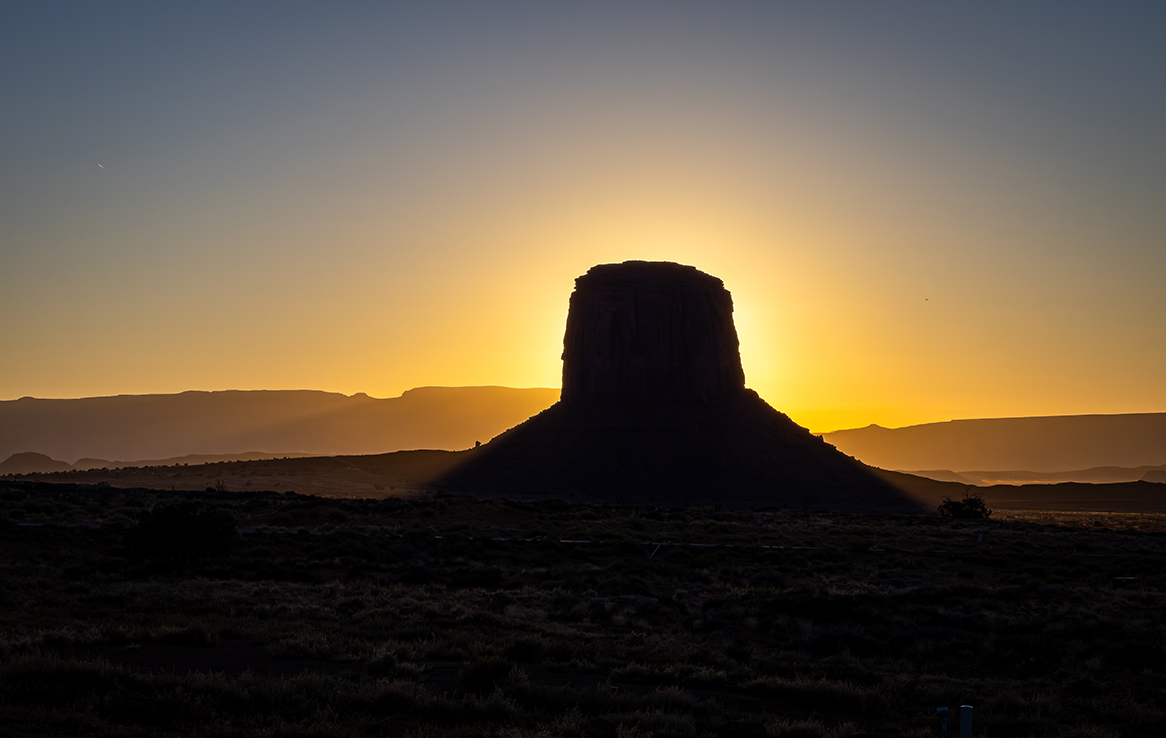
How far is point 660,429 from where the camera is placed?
8544 centimetres

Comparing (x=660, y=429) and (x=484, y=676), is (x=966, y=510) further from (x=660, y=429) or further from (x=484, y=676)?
(x=484, y=676)

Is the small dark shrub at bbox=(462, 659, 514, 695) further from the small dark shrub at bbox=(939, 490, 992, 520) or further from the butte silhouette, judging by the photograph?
the small dark shrub at bbox=(939, 490, 992, 520)

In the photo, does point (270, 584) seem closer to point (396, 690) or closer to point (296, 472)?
point (396, 690)

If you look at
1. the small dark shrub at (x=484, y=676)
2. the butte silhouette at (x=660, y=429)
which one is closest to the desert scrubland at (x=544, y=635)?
the small dark shrub at (x=484, y=676)

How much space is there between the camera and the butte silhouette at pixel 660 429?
3024 inches

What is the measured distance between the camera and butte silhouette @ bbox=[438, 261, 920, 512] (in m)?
76.8

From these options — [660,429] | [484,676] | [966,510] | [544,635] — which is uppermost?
[660,429]

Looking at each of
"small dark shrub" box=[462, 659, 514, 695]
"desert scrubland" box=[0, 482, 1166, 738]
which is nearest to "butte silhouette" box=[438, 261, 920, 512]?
"desert scrubland" box=[0, 482, 1166, 738]

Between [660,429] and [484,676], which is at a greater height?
[660,429]

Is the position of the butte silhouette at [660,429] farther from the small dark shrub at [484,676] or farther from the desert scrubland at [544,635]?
the small dark shrub at [484,676]

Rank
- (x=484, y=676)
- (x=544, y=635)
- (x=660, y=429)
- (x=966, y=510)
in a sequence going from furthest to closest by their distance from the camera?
(x=660, y=429) → (x=966, y=510) → (x=544, y=635) → (x=484, y=676)

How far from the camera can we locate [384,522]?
1690 inches

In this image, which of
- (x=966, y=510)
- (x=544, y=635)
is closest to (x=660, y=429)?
(x=966, y=510)

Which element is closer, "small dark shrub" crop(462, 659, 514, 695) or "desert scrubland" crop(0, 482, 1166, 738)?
"desert scrubland" crop(0, 482, 1166, 738)
